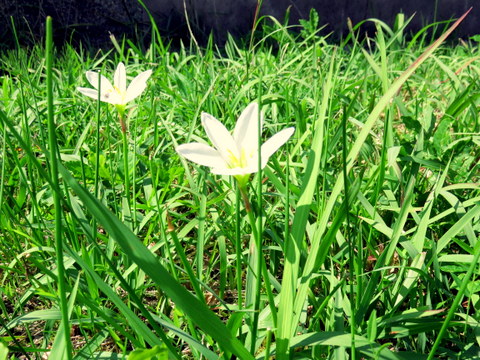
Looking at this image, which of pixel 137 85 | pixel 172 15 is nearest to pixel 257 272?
pixel 137 85

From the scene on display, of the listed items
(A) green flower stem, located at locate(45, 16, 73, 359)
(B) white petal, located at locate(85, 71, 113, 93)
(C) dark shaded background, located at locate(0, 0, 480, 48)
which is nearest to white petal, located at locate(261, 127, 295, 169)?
(A) green flower stem, located at locate(45, 16, 73, 359)

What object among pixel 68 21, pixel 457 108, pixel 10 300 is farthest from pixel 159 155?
pixel 68 21

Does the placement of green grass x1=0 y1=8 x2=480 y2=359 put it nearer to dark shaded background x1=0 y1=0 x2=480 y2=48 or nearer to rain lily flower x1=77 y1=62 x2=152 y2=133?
rain lily flower x1=77 y1=62 x2=152 y2=133

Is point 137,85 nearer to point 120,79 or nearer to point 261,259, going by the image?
point 120,79

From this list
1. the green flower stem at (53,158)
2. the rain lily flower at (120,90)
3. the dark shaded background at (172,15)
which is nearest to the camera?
the green flower stem at (53,158)

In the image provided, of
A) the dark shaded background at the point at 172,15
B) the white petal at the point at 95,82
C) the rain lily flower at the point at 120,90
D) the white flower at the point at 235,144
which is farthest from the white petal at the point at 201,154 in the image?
the dark shaded background at the point at 172,15

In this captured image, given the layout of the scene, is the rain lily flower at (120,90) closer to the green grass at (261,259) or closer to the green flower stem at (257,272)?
the green grass at (261,259)

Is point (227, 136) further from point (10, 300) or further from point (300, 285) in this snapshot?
point (10, 300)
